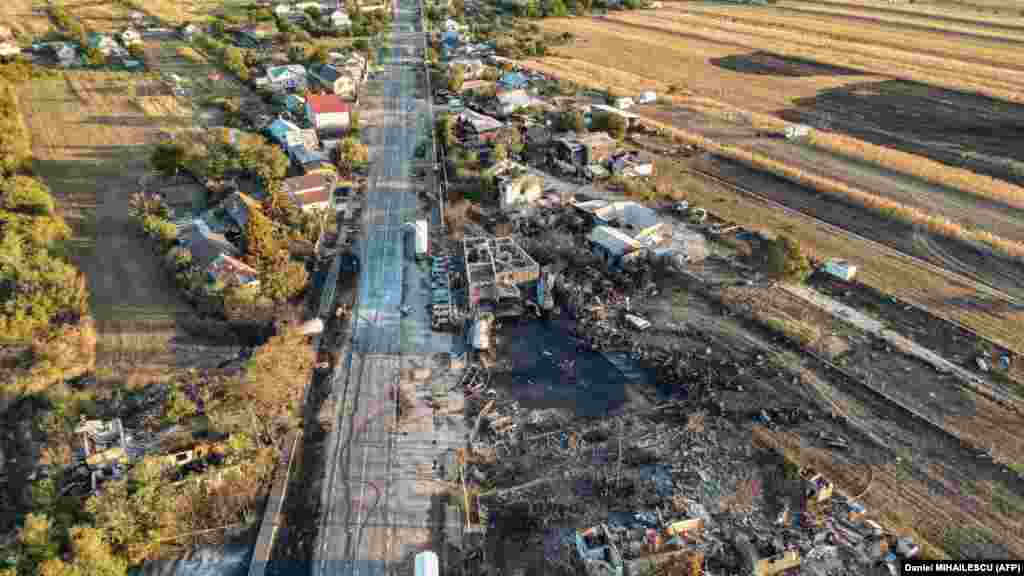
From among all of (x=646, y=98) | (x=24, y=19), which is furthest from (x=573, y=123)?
(x=24, y=19)

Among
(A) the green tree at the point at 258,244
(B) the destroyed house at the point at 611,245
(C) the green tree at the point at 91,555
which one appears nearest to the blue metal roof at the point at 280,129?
(A) the green tree at the point at 258,244

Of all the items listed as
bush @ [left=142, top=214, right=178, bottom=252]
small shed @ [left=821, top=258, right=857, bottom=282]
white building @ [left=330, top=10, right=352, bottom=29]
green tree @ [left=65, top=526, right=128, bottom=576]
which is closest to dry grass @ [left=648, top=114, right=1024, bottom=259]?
small shed @ [left=821, top=258, right=857, bottom=282]

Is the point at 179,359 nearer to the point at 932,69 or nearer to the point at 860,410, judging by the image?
the point at 860,410

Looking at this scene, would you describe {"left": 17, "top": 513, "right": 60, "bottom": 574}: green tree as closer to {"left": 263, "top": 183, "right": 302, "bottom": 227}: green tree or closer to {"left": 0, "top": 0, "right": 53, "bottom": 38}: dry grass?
{"left": 263, "top": 183, "right": 302, "bottom": 227}: green tree

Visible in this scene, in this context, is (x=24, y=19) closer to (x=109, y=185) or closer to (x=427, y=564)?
(x=109, y=185)

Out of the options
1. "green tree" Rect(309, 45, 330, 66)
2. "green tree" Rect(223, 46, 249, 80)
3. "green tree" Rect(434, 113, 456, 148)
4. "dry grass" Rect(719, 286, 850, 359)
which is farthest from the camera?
"green tree" Rect(309, 45, 330, 66)

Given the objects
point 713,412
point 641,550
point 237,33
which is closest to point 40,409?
point 641,550
